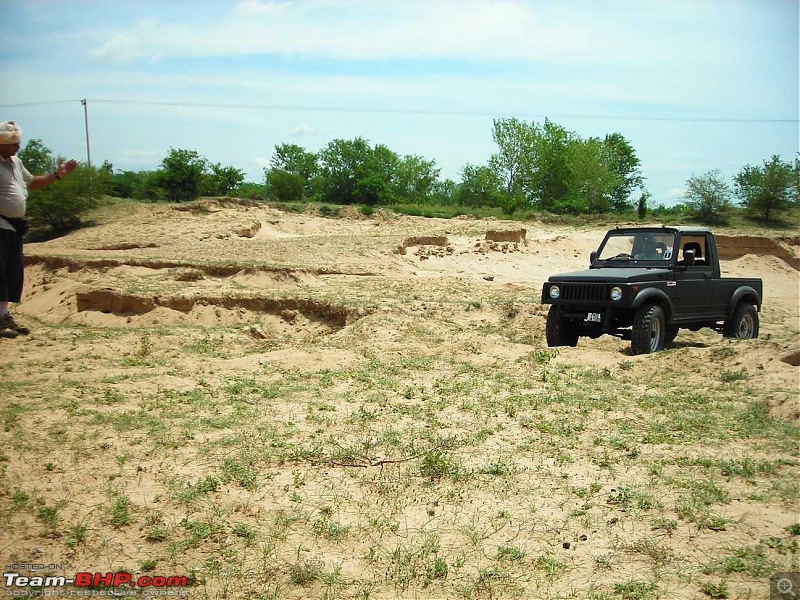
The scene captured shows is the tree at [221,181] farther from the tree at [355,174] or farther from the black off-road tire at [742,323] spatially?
the black off-road tire at [742,323]

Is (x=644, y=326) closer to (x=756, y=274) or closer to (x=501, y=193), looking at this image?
(x=756, y=274)

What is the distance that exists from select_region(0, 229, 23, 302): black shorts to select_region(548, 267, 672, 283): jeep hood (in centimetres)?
659

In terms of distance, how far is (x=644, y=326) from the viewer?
30.8 feet

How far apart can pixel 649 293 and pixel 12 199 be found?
25.4 ft

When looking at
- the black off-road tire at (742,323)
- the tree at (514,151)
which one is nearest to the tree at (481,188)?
the tree at (514,151)

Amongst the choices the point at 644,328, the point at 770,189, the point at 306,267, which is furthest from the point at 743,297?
the point at 770,189

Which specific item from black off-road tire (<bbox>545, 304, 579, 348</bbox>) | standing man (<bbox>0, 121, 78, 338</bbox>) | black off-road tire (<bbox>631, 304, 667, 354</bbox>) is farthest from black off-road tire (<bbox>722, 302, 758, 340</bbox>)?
standing man (<bbox>0, 121, 78, 338</bbox>)

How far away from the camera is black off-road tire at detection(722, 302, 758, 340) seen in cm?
1123

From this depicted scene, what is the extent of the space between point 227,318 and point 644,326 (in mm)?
7250

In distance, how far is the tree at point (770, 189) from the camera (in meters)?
29.7

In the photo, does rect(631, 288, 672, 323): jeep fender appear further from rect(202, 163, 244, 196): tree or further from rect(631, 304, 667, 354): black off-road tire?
rect(202, 163, 244, 196): tree

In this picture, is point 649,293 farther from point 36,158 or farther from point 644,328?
point 36,158

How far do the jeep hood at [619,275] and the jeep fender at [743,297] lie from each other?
183 centimetres

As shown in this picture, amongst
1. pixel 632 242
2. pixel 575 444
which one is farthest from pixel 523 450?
pixel 632 242
